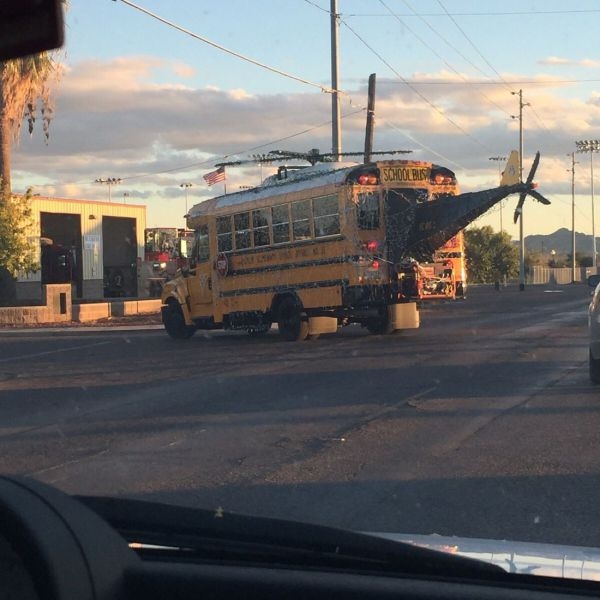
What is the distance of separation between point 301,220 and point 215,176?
18.4 m

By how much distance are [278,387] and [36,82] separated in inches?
853

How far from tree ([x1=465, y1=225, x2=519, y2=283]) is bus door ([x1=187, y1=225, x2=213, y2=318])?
64.0 metres

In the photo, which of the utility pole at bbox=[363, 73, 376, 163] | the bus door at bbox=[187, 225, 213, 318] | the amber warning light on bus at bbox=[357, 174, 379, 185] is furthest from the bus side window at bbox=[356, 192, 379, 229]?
the utility pole at bbox=[363, 73, 376, 163]

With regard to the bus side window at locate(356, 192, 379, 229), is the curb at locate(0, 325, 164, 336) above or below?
below

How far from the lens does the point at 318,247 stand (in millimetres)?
20844

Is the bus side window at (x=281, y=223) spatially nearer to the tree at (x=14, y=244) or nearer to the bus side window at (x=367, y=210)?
the bus side window at (x=367, y=210)

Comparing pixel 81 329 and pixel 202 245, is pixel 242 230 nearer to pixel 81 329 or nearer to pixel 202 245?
pixel 202 245

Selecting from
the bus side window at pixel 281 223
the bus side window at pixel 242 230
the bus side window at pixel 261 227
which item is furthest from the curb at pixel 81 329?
the bus side window at pixel 281 223

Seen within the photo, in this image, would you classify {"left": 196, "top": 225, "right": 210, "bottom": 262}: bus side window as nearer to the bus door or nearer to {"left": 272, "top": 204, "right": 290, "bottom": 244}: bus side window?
the bus door

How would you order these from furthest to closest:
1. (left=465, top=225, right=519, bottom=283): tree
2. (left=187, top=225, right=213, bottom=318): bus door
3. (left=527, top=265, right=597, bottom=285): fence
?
(left=527, top=265, right=597, bottom=285): fence → (left=465, top=225, right=519, bottom=283): tree → (left=187, top=225, right=213, bottom=318): bus door

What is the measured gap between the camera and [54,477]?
28.7 ft

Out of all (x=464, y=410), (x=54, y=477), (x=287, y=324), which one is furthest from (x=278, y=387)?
(x=287, y=324)

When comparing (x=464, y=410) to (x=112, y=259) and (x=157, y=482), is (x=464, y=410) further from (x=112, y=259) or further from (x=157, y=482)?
(x=112, y=259)

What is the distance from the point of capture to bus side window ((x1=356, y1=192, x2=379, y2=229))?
20.1 metres
